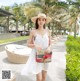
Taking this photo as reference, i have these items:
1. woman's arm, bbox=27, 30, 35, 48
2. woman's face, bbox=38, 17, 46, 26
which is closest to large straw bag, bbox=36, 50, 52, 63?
woman's arm, bbox=27, 30, 35, 48

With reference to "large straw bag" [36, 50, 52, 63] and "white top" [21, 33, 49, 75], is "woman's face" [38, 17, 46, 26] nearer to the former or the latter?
"white top" [21, 33, 49, 75]

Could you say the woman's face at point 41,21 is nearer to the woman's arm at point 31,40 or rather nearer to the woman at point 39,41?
the woman at point 39,41

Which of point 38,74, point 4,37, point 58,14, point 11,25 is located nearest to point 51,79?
point 38,74

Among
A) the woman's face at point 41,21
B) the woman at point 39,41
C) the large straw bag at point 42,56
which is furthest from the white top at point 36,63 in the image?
the woman's face at point 41,21

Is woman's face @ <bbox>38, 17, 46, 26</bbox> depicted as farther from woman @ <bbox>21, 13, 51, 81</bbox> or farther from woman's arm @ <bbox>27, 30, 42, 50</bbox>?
woman's arm @ <bbox>27, 30, 42, 50</bbox>

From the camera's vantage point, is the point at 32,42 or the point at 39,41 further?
the point at 32,42

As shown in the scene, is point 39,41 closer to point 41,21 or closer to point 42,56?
point 42,56

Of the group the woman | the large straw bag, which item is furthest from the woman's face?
the large straw bag

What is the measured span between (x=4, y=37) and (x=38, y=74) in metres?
29.3

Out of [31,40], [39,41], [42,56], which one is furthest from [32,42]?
[42,56]

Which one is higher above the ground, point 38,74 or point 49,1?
point 49,1

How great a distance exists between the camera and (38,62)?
5.16m

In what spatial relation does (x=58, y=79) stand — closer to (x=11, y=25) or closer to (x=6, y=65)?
(x=6, y=65)

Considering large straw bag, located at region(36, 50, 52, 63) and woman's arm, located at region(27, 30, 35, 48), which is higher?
woman's arm, located at region(27, 30, 35, 48)
